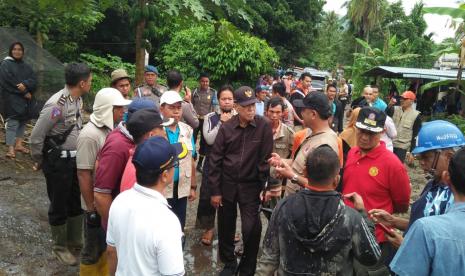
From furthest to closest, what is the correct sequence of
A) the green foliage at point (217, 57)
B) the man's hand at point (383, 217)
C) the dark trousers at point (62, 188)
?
the green foliage at point (217, 57)
the dark trousers at point (62, 188)
the man's hand at point (383, 217)

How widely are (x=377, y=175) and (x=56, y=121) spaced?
9.78ft

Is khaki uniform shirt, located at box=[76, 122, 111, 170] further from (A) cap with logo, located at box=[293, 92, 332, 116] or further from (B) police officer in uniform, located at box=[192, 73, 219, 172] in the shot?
(B) police officer in uniform, located at box=[192, 73, 219, 172]

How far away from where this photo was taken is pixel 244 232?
4285mm

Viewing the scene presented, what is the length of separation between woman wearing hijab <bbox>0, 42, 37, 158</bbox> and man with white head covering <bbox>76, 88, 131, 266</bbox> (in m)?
3.57

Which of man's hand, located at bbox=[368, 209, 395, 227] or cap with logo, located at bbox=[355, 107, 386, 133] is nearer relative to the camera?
man's hand, located at bbox=[368, 209, 395, 227]

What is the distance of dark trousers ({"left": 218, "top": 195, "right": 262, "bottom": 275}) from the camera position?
14.1 ft

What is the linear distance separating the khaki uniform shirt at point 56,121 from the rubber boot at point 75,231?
743mm

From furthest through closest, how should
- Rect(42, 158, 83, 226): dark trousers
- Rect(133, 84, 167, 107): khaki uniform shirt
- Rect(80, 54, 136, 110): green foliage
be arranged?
Rect(80, 54, 136, 110): green foliage < Rect(133, 84, 167, 107): khaki uniform shirt < Rect(42, 158, 83, 226): dark trousers

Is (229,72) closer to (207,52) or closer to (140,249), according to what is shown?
(207,52)

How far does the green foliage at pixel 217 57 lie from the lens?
1350 centimetres

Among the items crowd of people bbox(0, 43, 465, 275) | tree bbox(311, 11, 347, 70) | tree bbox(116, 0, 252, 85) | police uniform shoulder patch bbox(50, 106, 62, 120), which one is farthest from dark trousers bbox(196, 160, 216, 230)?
tree bbox(311, 11, 347, 70)

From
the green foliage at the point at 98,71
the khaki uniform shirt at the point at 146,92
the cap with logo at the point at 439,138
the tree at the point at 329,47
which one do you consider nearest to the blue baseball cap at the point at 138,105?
the cap with logo at the point at 439,138

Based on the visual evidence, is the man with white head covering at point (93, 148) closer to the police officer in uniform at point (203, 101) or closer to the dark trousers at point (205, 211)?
the dark trousers at point (205, 211)

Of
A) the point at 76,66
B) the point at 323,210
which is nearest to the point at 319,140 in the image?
the point at 323,210
